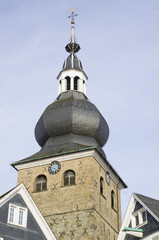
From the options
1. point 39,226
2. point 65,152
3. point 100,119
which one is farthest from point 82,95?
point 39,226

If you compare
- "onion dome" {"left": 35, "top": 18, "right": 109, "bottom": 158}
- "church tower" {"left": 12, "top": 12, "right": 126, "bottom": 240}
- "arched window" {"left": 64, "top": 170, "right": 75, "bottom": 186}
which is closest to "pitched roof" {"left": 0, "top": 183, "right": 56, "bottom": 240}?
"church tower" {"left": 12, "top": 12, "right": 126, "bottom": 240}

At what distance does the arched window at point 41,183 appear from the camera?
35938mm

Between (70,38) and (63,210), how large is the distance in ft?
68.5

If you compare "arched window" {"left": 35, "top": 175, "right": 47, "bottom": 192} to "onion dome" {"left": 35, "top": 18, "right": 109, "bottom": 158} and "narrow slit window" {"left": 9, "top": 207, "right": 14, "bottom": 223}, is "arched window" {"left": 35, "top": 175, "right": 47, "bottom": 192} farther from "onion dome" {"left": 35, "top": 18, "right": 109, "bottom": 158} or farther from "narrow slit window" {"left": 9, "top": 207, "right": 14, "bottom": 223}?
"narrow slit window" {"left": 9, "top": 207, "right": 14, "bottom": 223}

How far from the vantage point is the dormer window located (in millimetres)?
21906

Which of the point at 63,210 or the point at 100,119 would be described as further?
the point at 100,119

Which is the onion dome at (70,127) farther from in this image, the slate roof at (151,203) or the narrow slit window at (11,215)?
the slate roof at (151,203)

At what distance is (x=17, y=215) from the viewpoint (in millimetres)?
22125

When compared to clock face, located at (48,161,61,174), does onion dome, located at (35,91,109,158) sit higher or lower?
higher

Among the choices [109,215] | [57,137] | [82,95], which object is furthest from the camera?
[82,95]

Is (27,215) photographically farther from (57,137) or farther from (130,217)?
(57,137)

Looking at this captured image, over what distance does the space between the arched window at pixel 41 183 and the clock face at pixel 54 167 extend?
727 mm

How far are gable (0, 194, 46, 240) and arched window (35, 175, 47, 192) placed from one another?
13.2m

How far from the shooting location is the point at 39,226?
892 inches
